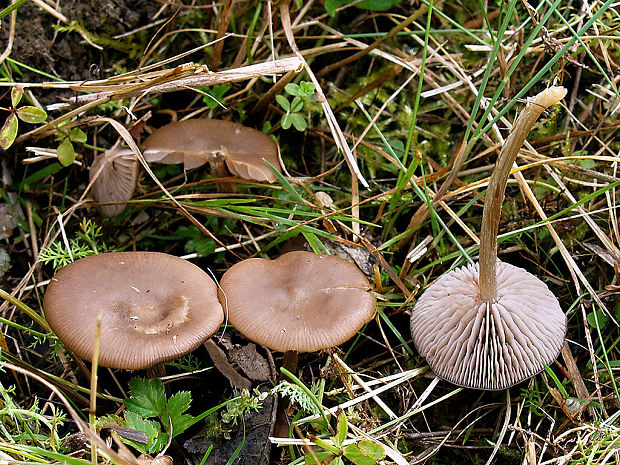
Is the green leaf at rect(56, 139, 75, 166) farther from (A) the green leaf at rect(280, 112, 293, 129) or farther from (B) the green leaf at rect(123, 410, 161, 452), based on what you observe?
(B) the green leaf at rect(123, 410, 161, 452)

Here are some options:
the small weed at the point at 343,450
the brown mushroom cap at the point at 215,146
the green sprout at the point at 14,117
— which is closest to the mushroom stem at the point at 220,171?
the brown mushroom cap at the point at 215,146

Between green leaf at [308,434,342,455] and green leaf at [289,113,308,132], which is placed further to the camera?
green leaf at [289,113,308,132]

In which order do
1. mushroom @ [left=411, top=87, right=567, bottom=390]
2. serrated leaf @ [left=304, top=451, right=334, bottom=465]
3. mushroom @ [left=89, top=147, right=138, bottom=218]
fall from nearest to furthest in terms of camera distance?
serrated leaf @ [left=304, top=451, right=334, bottom=465] → mushroom @ [left=411, top=87, right=567, bottom=390] → mushroom @ [left=89, top=147, right=138, bottom=218]

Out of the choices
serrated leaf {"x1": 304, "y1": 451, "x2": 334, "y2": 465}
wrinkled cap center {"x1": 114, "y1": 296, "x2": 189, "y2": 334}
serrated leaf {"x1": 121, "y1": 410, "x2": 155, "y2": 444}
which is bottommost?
serrated leaf {"x1": 304, "y1": 451, "x2": 334, "y2": 465}

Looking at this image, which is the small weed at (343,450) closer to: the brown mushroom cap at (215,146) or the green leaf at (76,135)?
the brown mushroom cap at (215,146)

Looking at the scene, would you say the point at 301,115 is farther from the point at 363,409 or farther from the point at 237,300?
the point at 363,409

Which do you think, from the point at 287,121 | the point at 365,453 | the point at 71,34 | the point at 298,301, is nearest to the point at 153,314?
the point at 298,301

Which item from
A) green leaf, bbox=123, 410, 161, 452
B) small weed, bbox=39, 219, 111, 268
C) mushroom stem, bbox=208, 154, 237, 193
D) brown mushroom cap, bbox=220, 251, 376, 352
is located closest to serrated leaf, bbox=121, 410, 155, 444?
green leaf, bbox=123, 410, 161, 452
